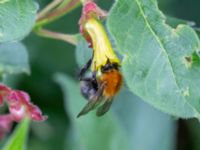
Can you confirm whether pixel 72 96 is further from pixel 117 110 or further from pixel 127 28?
pixel 127 28

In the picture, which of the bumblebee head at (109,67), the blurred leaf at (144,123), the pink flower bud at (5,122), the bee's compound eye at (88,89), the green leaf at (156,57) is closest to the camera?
the green leaf at (156,57)

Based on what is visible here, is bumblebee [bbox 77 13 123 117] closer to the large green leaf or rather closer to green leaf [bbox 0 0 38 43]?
green leaf [bbox 0 0 38 43]

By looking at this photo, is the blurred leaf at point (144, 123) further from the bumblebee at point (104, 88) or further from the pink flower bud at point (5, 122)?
the bumblebee at point (104, 88)

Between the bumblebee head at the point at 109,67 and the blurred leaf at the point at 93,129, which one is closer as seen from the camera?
the bumblebee head at the point at 109,67

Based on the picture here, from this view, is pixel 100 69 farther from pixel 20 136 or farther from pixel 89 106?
pixel 20 136

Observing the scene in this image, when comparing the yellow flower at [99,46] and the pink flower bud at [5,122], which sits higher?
the yellow flower at [99,46]

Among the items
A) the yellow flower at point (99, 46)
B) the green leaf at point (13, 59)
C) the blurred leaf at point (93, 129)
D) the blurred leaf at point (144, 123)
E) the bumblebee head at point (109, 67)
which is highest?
the yellow flower at point (99, 46)

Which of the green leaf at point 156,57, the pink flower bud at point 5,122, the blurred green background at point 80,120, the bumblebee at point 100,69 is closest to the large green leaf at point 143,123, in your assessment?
the blurred green background at point 80,120

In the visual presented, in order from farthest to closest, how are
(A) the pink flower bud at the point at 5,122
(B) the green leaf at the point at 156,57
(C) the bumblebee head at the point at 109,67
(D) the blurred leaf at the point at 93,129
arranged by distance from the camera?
(D) the blurred leaf at the point at 93,129
(A) the pink flower bud at the point at 5,122
(C) the bumblebee head at the point at 109,67
(B) the green leaf at the point at 156,57
